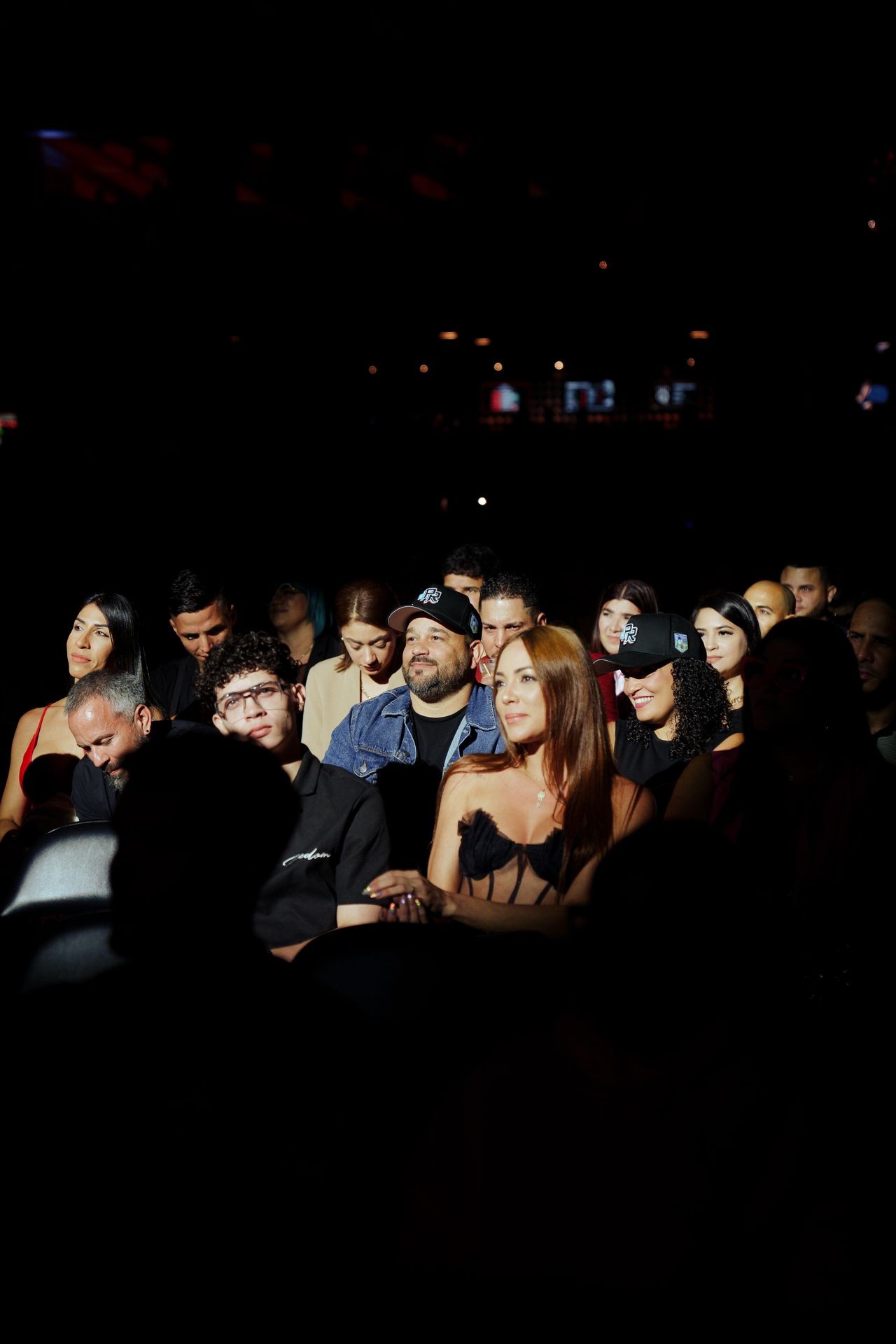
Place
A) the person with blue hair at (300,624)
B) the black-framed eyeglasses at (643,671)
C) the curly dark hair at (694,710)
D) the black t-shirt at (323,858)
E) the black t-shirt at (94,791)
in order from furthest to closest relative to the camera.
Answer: the person with blue hair at (300,624) → the black-framed eyeglasses at (643,671) → the curly dark hair at (694,710) → the black t-shirt at (94,791) → the black t-shirt at (323,858)

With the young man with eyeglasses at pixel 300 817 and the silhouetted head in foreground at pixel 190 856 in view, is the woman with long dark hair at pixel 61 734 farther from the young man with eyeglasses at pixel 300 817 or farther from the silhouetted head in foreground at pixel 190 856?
the silhouetted head in foreground at pixel 190 856

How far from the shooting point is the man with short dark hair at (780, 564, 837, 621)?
6.43 meters

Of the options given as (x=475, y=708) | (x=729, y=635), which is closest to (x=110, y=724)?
(x=475, y=708)

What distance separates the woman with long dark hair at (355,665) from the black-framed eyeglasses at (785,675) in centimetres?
209

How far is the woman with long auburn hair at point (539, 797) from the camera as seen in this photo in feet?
9.28

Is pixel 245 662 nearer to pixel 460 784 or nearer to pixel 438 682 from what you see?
pixel 460 784

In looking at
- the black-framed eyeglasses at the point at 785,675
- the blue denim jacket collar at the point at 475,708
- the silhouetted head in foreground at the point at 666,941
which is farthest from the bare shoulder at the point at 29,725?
the silhouetted head in foreground at the point at 666,941

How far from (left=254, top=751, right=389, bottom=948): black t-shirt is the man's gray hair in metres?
0.83

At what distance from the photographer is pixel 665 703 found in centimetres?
400

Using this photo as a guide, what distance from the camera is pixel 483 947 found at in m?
2.00

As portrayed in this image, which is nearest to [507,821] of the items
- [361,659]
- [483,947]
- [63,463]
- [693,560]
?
[483,947]

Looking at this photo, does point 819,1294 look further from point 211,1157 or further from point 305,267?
point 305,267

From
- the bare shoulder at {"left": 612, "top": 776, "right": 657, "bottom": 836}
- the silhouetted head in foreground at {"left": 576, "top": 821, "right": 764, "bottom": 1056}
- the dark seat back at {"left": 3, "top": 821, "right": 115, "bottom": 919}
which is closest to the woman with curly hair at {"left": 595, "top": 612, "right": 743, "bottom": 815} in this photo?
the bare shoulder at {"left": 612, "top": 776, "right": 657, "bottom": 836}

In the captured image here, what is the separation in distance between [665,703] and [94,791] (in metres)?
2.25
